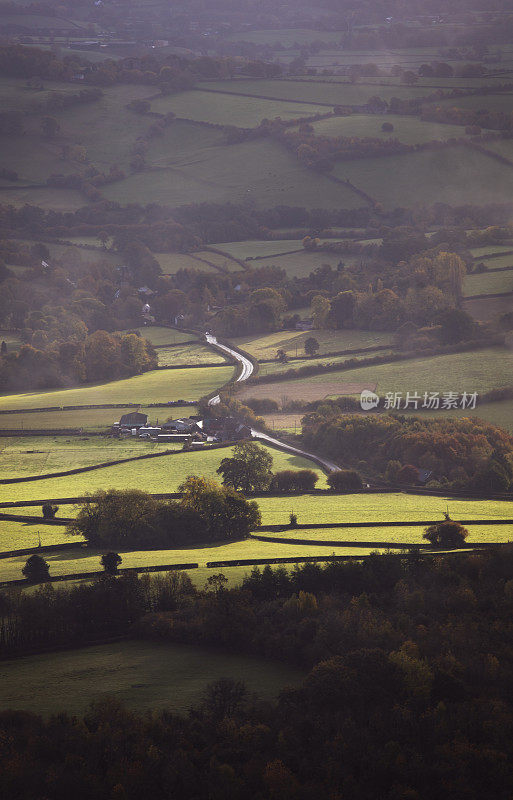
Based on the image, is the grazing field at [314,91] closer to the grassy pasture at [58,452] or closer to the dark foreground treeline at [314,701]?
the grassy pasture at [58,452]

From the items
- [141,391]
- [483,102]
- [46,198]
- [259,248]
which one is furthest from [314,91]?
[141,391]

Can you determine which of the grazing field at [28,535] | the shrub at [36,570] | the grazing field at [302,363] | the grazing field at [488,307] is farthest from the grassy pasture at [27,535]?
the grazing field at [488,307]

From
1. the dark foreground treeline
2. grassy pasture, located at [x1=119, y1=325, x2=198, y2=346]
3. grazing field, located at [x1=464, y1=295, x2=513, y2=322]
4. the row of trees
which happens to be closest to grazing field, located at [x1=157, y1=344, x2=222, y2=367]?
grassy pasture, located at [x1=119, y1=325, x2=198, y2=346]

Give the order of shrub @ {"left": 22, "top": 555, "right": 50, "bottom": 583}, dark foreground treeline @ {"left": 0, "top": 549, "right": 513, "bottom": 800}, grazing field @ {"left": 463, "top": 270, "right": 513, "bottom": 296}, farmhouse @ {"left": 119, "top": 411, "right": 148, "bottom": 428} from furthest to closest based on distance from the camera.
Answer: grazing field @ {"left": 463, "top": 270, "right": 513, "bottom": 296} → farmhouse @ {"left": 119, "top": 411, "right": 148, "bottom": 428} → shrub @ {"left": 22, "top": 555, "right": 50, "bottom": 583} → dark foreground treeline @ {"left": 0, "top": 549, "right": 513, "bottom": 800}

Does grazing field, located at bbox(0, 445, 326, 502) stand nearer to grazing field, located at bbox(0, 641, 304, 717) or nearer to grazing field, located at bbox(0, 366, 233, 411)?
grazing field, located at bbox(0, 366, 233, 411)

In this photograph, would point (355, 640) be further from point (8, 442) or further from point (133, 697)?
point (8, 442)

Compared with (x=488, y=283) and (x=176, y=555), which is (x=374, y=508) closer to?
(x=176, y=555)
